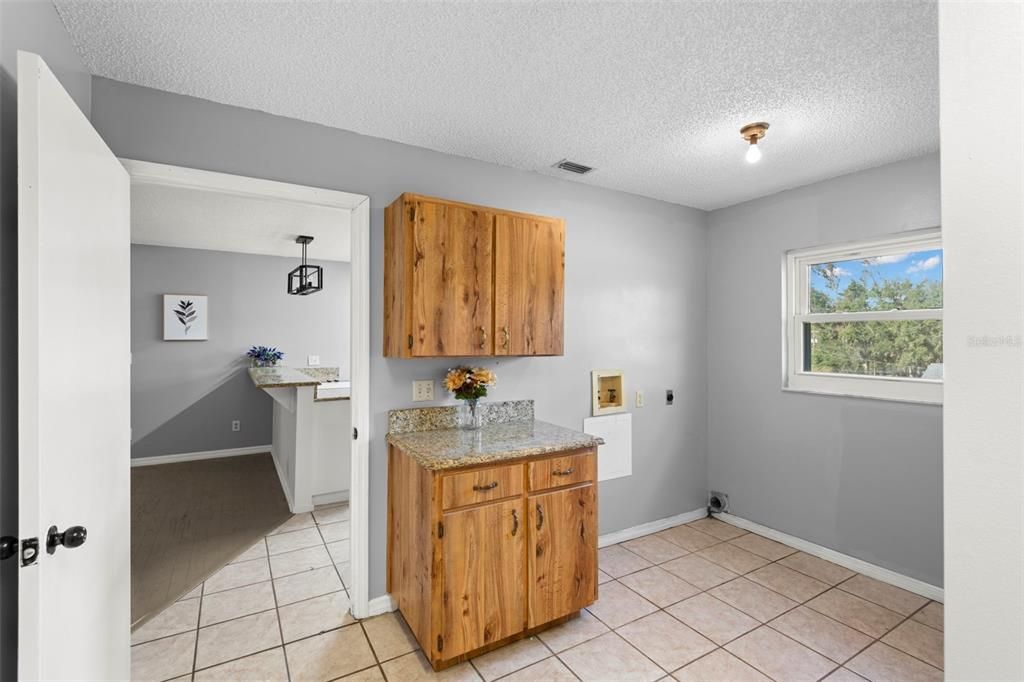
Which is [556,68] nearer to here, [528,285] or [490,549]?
[528,285]

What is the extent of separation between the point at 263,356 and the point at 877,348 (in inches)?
233

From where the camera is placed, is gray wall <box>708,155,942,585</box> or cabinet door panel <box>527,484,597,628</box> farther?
gray wall <box>708,155,942,585</box>

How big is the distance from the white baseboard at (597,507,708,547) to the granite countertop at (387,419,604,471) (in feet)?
3.66

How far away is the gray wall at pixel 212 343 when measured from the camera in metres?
5.40

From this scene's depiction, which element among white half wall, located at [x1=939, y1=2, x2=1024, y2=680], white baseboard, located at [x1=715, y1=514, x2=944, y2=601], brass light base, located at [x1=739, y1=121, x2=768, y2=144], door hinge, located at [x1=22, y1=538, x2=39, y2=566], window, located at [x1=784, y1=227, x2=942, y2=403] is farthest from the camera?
window, located at [x1=784, y1=227, x2=942, y2=403]

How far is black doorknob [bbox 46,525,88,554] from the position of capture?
117cm

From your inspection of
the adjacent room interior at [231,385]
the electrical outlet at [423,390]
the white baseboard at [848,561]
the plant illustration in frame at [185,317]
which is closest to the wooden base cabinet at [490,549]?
the electrical outlet at [423,390]

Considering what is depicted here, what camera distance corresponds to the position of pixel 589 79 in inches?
77.3

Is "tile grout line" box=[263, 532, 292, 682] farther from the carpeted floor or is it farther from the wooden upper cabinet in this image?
the wooden upper cabinet

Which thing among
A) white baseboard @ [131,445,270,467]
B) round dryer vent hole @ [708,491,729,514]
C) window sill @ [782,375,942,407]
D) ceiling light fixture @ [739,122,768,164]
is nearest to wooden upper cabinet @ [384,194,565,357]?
ceiling light fixture @ [739,122,768,164]

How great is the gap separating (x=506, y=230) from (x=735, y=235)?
2.05 metres

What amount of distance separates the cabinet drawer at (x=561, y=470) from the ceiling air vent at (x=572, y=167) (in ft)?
5.37

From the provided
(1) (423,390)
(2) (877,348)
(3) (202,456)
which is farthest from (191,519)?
(2) (877,348)

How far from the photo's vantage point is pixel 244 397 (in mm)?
5922
